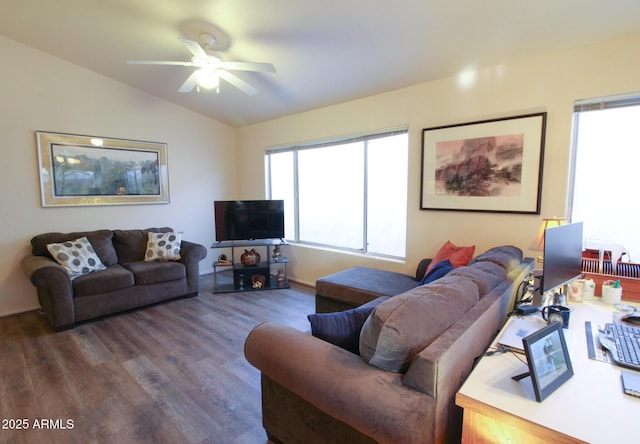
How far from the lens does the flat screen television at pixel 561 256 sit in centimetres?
149

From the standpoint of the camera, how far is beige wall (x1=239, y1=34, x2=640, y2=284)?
2326 millimetres

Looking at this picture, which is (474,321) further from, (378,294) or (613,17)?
(613,17)

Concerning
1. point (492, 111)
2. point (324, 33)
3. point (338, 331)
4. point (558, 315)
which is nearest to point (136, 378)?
point (338, 331)

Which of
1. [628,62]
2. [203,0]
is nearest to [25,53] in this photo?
[203,0]

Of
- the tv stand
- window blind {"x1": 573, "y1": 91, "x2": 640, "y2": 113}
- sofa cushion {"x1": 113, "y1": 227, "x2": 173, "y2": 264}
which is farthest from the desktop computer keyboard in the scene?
sofa cushion {"x1": 113, "y1": 227, "x2": 173, "y2": 264}

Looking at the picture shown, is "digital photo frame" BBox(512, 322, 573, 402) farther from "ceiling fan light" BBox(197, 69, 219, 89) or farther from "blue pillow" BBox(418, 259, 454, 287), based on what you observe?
"ceiling fan light" BBox(197, 69, 219, 89)

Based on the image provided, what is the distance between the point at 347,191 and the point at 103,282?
9.75 feet

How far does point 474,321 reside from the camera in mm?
1293

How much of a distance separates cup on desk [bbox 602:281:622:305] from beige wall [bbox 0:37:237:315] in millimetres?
4904

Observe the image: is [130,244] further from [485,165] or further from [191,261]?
[485,165]

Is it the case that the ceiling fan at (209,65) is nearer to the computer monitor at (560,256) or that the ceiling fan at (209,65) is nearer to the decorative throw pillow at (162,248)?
the decorative throw pillow at (162,248)

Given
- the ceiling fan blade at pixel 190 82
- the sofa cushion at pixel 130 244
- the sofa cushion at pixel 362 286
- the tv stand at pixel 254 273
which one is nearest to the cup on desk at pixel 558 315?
the sofa cushion at pixel 362 286

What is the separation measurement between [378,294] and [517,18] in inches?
89.1

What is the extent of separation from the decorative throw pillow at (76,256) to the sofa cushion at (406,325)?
345 centimetres
